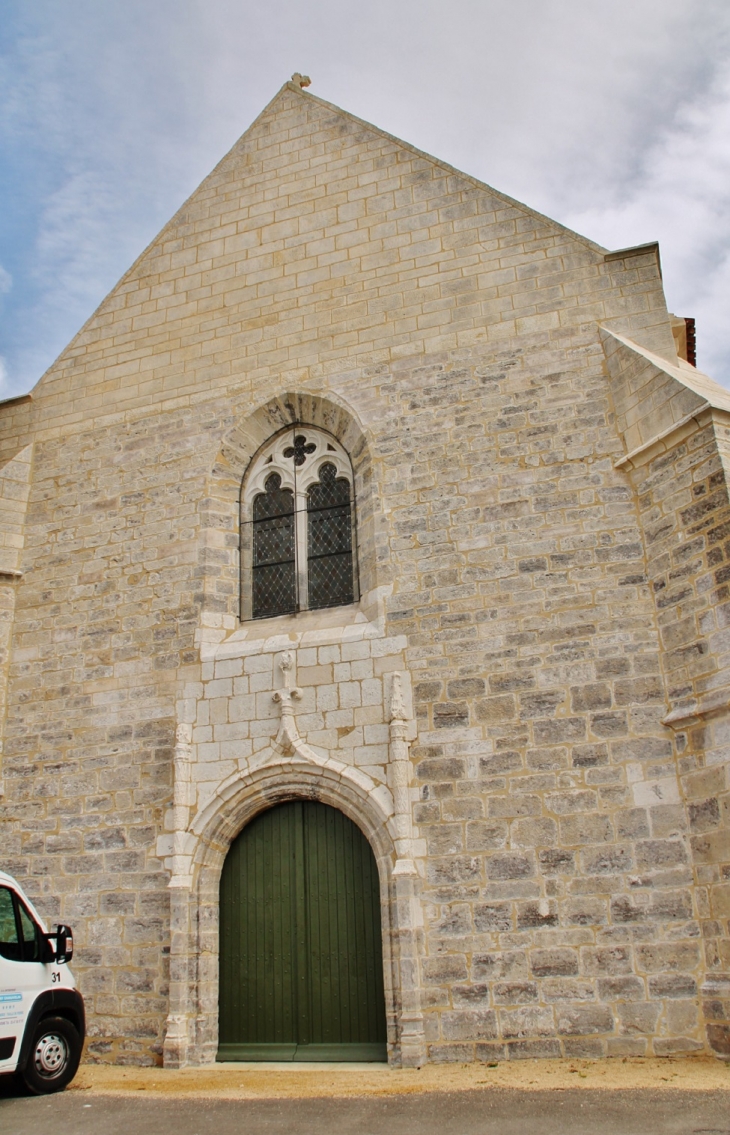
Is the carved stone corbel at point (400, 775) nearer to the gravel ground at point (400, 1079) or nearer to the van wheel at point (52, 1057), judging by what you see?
the gravel ground at point (400, 1079)

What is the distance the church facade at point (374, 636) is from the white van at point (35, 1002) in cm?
97

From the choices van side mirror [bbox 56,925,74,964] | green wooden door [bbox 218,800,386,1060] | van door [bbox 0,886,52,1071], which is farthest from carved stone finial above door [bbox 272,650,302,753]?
van door [bbox 0,886,52,1071]

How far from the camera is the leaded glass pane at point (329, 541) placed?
8039 mm

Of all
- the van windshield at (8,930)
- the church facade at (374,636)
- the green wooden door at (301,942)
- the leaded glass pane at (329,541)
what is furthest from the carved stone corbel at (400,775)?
the van windshield at (8,930)

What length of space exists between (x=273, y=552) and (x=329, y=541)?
0.53m

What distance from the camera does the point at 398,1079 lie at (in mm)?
5859

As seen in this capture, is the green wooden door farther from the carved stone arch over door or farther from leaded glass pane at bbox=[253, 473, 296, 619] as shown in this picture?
leaded glass pane at bbox=[253, 473, 296, 619]

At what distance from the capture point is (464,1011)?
6.24m

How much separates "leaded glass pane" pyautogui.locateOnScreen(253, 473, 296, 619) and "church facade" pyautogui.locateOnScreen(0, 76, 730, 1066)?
0.03m

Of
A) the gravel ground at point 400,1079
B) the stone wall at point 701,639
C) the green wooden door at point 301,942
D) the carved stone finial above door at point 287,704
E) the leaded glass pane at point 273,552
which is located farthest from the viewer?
the leaded glass pane at point 273,552

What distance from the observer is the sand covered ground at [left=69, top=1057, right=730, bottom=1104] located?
5359mm

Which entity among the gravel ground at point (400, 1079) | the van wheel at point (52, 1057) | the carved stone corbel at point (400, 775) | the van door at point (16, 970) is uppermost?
the carved stone corbel at point (400, 775)

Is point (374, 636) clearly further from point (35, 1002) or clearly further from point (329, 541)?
point (35, 1002)

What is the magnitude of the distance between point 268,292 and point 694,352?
4623mm
